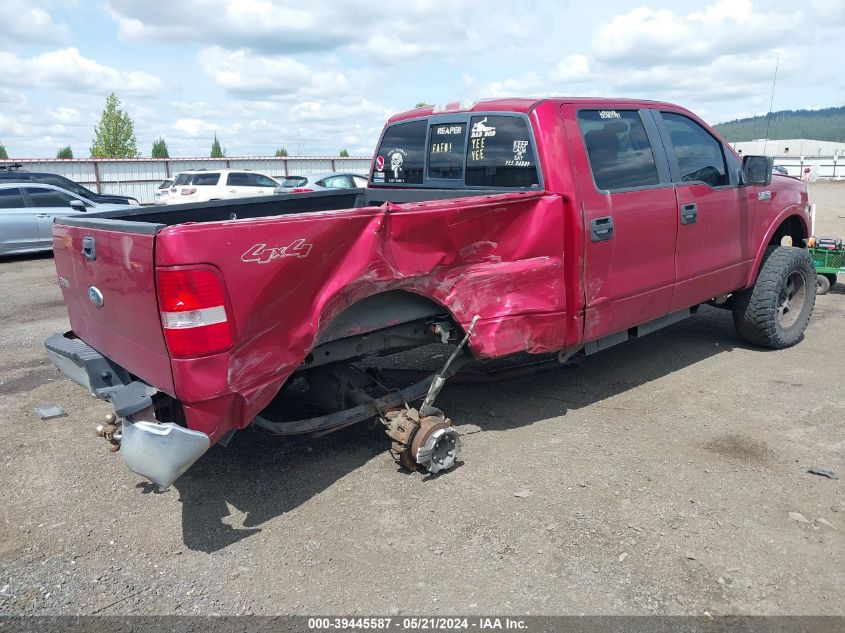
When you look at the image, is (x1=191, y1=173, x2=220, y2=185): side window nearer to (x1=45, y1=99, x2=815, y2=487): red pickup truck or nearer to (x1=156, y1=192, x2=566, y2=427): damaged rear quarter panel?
(x1=45, y1=99, x2=815, y2=487): red pickup truck

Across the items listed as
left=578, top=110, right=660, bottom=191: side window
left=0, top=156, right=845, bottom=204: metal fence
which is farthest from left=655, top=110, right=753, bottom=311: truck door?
left=0, top=156, right=845, bottom=204: metal fence

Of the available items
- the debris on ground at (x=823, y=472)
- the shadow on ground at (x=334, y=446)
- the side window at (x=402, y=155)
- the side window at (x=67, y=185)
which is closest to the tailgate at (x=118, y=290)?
the shadow on ground at (x=334, y=446)

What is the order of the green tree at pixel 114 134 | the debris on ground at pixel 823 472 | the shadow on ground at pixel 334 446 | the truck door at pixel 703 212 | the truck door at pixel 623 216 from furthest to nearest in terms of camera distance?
the green tree at pixel 114 134
the truck door at pixel 703 212
the truck door at pixel 623 216
the debris on ground at pixel 823 472
the shadow on ground at pixel 334 446

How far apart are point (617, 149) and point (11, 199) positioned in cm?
1312

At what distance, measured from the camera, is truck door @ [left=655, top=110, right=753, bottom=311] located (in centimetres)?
503

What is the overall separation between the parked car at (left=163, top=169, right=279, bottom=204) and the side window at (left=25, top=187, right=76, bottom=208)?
5065mm

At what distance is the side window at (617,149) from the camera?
4.44 meters

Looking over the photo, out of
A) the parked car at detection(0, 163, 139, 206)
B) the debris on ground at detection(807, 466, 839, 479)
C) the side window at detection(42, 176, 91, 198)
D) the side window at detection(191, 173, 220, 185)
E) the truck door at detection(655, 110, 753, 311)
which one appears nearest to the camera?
the debris on ground at detection(807, 466, 839, 479)

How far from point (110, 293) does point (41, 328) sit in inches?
202

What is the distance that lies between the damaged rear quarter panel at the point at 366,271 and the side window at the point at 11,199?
12.9m

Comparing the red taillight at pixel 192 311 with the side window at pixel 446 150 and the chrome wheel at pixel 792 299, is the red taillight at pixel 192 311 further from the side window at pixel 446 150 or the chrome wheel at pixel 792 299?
the chrome wheel at pixel 792 299

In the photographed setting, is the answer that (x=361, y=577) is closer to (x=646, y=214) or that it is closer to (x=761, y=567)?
(x=761, y=567)

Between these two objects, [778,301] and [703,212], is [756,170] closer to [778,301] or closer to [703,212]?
[703,212]

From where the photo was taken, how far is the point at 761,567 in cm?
304
